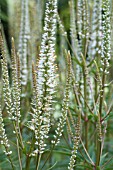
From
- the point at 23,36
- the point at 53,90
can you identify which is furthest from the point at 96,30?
the point at 53,90

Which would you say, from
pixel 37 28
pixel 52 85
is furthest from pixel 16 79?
pixel 37 28

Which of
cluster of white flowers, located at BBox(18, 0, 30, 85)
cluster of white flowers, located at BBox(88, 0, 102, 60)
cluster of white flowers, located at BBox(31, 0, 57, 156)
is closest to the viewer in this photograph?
cluster of white flowers, located at BBox(31, 0, 57, 156)

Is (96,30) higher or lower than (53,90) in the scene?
higher

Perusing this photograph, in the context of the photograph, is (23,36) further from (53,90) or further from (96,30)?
(53,90)

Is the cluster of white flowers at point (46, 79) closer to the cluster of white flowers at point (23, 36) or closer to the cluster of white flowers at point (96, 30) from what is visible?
the cluster of white flowers at point (96, 30)

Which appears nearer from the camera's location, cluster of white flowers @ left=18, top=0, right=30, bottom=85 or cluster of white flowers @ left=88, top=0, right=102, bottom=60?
cluster of white flowers @ left=88, top=0, right=102, bottom=60

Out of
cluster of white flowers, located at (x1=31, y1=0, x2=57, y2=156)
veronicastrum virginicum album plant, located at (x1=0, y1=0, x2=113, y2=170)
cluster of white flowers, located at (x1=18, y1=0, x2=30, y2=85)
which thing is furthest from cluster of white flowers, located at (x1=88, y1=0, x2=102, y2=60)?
cluster of white flowers, located at (x1=31, y1=0, x2=57, y2=156)

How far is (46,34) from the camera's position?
2066 mm

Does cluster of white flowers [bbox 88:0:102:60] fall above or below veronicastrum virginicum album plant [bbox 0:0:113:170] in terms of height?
above

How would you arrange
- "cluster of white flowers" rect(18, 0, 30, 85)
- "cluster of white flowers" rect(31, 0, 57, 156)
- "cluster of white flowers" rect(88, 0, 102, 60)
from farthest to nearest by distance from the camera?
"cluster of white flowers" rect(18, 0, 30, 85) < "cluster of white flowers" rect(88, 0, 102, 60) < "cluster of white flowers" rect(31, 0, 57, 156)

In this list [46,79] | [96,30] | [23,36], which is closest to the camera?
[46,79]

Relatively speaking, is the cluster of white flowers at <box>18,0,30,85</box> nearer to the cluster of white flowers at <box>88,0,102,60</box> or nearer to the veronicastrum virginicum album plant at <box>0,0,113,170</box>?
the veronicastrum virginicum album plant at <box>0,0,113,170</box>

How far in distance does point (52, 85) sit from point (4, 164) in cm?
134

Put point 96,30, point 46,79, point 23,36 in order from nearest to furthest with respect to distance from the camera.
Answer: point 46,79
point 96,30
point 23,36
